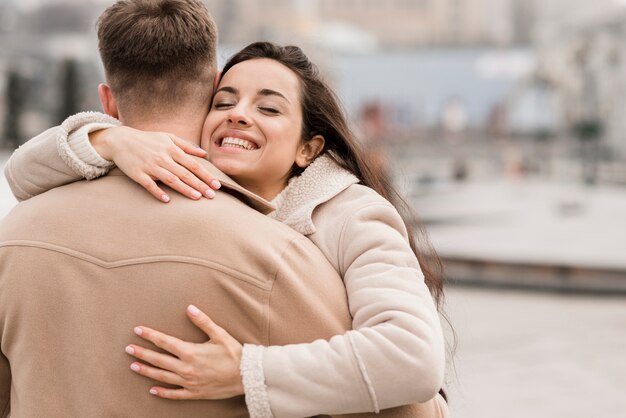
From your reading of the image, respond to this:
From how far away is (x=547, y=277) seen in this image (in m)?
9.06

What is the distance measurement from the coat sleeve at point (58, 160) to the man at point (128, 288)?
32 mm

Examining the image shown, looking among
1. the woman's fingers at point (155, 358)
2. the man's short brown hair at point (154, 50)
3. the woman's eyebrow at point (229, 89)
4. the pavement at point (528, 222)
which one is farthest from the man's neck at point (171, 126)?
the pavement at point (528, 222)

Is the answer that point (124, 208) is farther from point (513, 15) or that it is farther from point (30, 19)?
point (513, 15)

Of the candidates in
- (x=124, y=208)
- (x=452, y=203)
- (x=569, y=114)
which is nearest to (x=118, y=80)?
(x=124, y=208)

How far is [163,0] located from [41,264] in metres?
0.49

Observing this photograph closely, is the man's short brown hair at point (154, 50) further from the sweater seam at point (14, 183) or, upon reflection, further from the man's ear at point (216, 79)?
the sweater seam at point (14, 183)

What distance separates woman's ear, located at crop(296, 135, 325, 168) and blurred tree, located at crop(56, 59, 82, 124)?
45.2ft

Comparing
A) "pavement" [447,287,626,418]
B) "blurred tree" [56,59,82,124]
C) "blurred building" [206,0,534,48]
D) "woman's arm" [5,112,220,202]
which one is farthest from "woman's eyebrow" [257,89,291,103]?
"blurred tree" [56,59,82,124]

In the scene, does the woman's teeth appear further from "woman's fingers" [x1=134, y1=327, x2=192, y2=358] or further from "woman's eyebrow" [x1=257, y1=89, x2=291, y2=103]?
"woman's fingers" [x1=134, y1=327, x2=192, y2=358]

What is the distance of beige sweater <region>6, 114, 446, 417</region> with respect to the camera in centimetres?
120

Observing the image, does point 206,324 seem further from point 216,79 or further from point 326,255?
point 216,79

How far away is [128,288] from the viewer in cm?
121

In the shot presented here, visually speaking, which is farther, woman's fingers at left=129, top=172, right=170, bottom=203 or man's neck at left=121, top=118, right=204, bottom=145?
man's neck at left=121, top=118, right=204, bottom=145

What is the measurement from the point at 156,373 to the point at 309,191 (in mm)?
487
